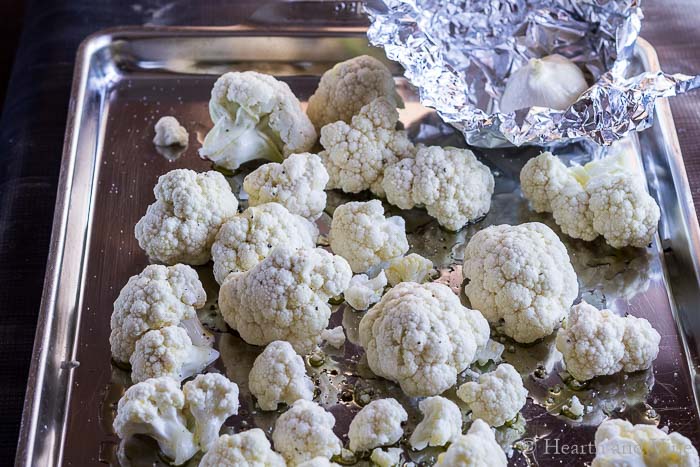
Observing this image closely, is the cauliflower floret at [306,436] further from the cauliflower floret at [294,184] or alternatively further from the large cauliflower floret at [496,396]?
the cauliflower floret at [294,184]

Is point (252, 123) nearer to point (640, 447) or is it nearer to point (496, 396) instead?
point (496, 396)

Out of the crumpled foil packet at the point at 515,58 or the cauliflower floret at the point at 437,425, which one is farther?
the crumpled foil packet at the point at 515,58

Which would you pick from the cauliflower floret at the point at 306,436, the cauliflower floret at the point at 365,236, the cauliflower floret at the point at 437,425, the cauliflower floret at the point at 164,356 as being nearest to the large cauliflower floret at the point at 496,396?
the cauliflower floret at the point at 437,425

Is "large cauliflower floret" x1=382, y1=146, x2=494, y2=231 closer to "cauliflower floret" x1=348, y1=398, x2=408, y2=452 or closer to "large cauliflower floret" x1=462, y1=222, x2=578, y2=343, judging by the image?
"large cauliflower floret" x1=462, y1=222, x2=578, y2=343

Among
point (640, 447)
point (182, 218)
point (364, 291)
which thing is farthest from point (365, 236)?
point (640, 447)

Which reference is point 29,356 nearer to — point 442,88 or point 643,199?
point 442,88

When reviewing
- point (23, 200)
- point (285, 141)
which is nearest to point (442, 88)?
point (285, 141)
